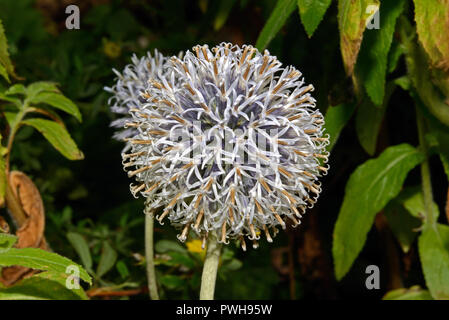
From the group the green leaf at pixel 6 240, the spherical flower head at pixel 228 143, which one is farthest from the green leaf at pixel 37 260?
the spherical flower head at pixel 228 143

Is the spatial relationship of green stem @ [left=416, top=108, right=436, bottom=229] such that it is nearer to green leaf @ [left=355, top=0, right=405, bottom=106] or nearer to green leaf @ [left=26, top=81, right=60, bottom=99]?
green leaf @ [left=355, top=0, right=405, bottom=106]

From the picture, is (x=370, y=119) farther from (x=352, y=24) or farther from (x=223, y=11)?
(x=223, y=11)

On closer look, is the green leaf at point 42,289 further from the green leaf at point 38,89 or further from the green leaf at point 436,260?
the green leaf at point 436,260

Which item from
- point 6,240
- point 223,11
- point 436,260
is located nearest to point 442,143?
point 436,260

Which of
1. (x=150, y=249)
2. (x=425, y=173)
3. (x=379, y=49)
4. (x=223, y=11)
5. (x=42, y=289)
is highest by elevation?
(x=223, y=11)

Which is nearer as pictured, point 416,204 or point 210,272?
point 210,272

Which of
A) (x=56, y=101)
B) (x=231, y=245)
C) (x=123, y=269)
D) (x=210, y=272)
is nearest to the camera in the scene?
(x=210, y=272)
